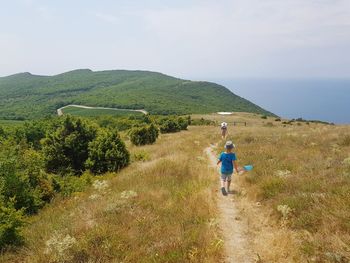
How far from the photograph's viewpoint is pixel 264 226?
27.6 ft

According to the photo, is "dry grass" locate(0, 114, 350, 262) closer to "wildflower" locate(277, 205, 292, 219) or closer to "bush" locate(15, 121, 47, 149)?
"wildflower" locate(277, 205, 292, 219)

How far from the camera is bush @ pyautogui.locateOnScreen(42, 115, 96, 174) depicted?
21047mm

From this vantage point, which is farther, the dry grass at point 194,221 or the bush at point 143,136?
the bush at point 143,136

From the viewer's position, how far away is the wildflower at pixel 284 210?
8.20 m

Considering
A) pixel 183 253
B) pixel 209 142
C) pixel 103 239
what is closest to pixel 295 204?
pixel 183 253

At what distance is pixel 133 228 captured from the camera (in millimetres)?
8078

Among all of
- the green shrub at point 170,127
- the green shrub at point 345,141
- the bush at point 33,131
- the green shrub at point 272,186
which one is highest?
the green shrub at point 272,186

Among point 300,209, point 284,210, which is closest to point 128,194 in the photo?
point 284,210

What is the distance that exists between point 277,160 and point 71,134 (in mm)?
13311

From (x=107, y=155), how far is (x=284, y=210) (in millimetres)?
13082

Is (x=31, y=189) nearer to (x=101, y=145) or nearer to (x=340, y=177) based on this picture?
(x=101, y=145)

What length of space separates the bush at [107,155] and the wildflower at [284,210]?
12002mm

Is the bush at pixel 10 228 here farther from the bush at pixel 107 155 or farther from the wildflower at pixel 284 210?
the bush at pixel 107 155

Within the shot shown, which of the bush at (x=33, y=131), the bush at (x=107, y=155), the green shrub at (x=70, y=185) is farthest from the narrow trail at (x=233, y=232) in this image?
the bush at (x=33, y=131)
